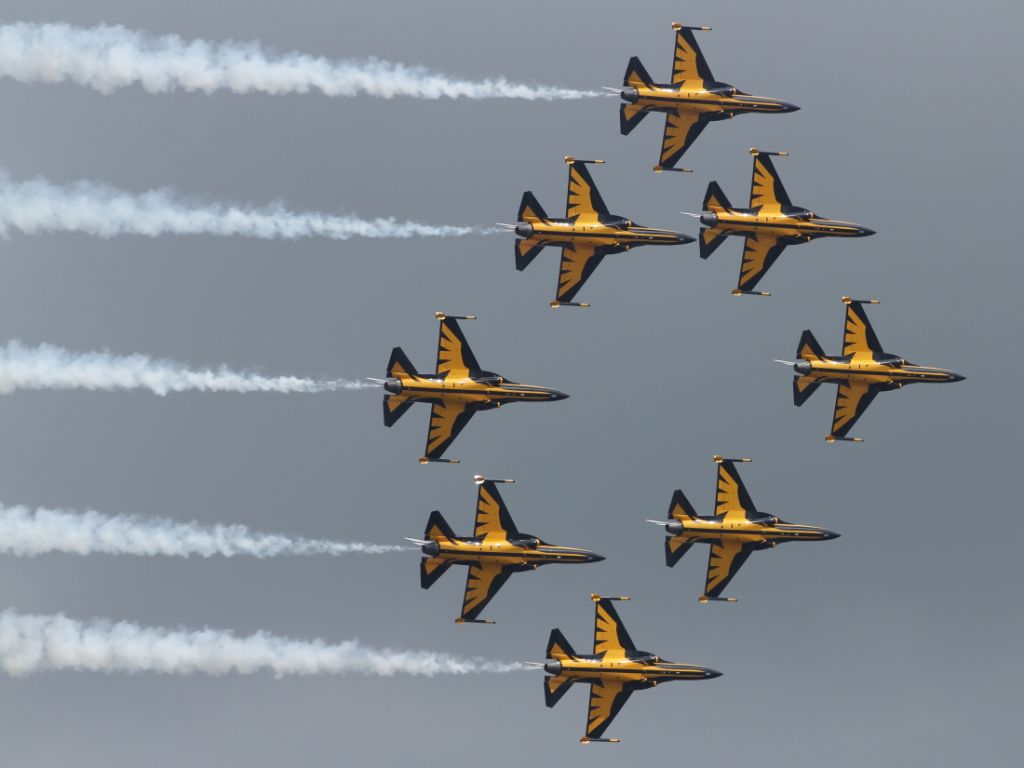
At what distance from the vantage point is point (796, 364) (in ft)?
538

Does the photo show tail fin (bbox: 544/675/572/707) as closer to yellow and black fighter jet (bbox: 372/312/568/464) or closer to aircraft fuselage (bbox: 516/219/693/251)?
yellow and black fighter jet (bbox: 372/312/568/464)

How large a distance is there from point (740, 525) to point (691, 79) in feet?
80.2

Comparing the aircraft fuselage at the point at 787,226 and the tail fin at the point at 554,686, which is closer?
the tail fin at the point at 554,686

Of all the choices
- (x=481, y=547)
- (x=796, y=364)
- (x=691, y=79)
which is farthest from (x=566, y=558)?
(x=691, y=79)

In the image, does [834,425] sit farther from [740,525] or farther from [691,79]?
[691,79]

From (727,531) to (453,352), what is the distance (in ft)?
58.3

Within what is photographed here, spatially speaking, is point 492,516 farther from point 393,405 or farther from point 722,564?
point 722,564

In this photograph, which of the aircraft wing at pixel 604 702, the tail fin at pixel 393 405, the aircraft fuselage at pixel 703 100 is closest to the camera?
the tail fin at pixel 393 405

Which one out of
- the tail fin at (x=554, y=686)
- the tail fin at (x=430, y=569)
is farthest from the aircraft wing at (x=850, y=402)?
the tail fin at (x=430, y=569)

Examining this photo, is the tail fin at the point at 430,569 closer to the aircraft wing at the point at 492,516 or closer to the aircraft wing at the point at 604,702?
the aircraft wing at the point at 492,516

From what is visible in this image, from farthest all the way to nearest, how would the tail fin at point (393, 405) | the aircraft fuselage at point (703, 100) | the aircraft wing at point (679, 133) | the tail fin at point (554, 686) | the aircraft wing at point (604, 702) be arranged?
the aircraft wing at point (679, 133) → the aircraft fuselage at point (703, 100) → the aircraft wing at point (604, 702) → the tail fin at point (554, 686) → the tail fin at point (393, 405)

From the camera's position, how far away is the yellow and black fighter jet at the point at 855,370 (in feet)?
539

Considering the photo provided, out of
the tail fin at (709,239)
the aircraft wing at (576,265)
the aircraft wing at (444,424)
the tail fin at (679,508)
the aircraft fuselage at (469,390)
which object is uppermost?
the tail fin at (709,239)

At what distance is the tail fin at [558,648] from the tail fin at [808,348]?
20189 millimetres
